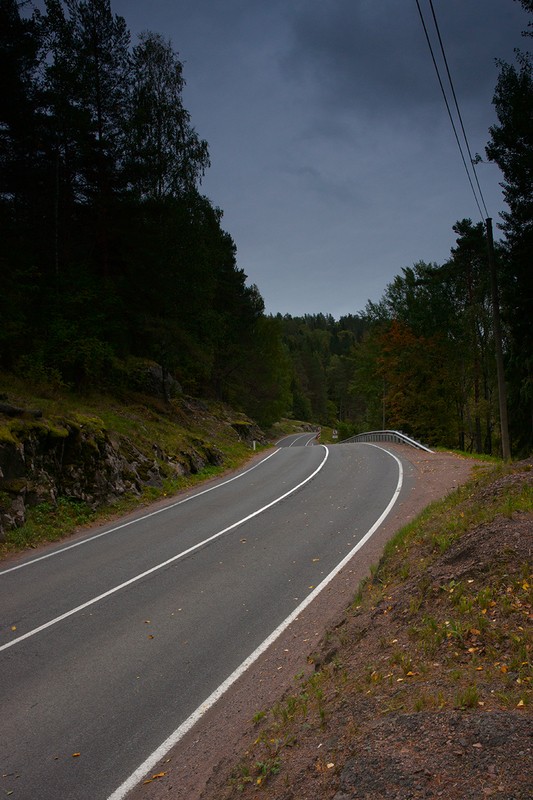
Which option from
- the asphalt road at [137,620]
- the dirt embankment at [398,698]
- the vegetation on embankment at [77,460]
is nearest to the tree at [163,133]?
the vegetation on embankment at [77,460]

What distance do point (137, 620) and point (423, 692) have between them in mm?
4910

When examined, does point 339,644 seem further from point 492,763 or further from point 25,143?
point 25,143

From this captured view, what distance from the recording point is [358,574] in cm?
875

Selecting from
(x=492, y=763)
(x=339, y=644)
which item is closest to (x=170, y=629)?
(x=339, y=644)

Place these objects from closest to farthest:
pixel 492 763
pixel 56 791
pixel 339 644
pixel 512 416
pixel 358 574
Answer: pixel 492 763 → pixel 56 791 → pixel 339 644 → pixel 358 574 → pixel 512 416

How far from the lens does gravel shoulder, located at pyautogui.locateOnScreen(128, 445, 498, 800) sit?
3.38 meters

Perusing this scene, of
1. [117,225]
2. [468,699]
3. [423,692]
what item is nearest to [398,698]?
[423,692]

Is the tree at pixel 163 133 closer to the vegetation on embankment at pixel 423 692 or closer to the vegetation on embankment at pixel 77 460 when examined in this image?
the vegetation on embankment at pixel 77 460

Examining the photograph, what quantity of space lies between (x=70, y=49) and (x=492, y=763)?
26989 mm

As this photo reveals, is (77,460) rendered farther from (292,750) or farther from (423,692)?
(423,692)

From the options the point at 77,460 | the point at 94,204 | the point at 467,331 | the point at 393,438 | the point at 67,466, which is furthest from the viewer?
the point at 393,438

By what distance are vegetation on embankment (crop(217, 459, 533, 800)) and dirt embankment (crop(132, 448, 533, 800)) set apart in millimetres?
12

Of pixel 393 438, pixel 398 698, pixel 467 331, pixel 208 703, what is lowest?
pixel 208 703

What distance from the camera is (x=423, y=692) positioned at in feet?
13.1
